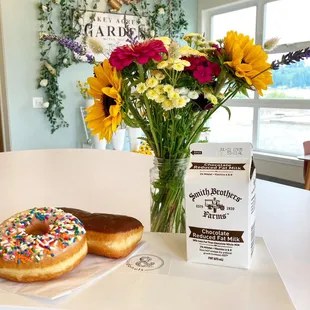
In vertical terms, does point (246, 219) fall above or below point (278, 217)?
above

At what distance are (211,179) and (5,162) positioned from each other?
1.44 metres

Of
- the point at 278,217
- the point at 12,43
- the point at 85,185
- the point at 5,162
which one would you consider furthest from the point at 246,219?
the point at 12,43

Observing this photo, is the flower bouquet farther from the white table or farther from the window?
the window

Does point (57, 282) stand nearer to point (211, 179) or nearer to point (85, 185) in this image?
point (211, 179)

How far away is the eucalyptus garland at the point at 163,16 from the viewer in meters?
4.50

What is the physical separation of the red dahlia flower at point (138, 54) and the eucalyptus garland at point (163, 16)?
4.02 meters

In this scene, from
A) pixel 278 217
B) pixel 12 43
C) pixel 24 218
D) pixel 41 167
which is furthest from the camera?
pixel 12 43

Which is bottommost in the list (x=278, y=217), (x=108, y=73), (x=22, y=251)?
(x=278, y=217)

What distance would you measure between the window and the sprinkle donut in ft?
11.8

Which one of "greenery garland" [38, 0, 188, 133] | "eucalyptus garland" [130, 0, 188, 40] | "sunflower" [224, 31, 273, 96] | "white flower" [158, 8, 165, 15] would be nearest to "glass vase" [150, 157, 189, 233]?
"sunflower" [224, 31, 273, 96]

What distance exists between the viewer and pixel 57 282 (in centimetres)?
59

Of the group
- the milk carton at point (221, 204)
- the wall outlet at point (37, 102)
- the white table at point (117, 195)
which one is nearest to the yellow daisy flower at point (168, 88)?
the milk carton at point (221, 204)

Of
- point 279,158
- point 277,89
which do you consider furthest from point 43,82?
point 279,158

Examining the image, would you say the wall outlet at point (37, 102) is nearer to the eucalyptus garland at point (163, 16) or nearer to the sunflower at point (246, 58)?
the eucalyptus garland at point (163, 16)
